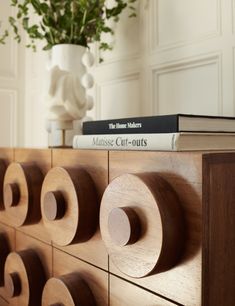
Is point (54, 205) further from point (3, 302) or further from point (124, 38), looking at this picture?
point (124, 38)

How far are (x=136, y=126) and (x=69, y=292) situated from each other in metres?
0.25

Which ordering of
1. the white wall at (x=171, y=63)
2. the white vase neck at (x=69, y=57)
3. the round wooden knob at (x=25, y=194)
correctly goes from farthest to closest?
the white vase neck at (x=69, y=57)
the white wall at (x=171, y=63)
the round wooden knob at (x=25, y=194)

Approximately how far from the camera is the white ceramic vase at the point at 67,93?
74 cm

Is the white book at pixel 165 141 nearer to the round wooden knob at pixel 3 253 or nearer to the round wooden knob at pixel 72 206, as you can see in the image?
the round wooden knob at pixel 72 206

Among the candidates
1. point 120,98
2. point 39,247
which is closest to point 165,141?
point 39,247

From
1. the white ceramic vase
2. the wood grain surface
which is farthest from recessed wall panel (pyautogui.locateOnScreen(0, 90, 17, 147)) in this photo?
the wood grain surface

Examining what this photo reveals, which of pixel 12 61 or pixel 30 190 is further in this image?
pixel 12 61

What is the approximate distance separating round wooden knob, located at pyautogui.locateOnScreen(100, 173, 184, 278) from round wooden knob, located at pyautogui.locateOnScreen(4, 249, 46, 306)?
260 millimetres

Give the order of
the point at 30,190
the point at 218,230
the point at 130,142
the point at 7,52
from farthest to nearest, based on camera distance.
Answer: the point at 7,52
the point at 30,190
the point at 130,142
the point at 218,230

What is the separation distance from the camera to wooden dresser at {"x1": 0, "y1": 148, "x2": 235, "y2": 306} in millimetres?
374

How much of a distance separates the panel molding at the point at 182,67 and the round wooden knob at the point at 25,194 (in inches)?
14.7

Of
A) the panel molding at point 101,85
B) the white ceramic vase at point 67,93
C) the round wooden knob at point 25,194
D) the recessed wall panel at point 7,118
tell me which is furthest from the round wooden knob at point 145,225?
the recessed wall panel at point 7,118

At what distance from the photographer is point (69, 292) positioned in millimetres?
516

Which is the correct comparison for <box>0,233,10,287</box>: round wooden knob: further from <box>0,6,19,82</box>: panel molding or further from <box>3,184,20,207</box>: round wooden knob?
<box>0,6,19,82</box>: panel molding
